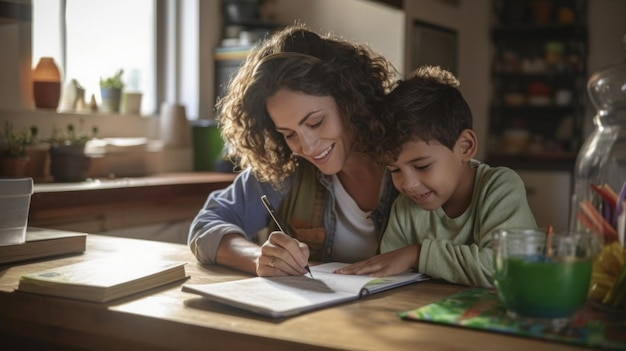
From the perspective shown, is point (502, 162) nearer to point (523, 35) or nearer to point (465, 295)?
point (523, 35)

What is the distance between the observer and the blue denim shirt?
66.0 inches

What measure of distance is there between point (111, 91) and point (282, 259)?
2.47 metres

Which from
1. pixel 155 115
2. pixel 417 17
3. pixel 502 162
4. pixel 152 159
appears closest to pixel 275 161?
pixel 152 159

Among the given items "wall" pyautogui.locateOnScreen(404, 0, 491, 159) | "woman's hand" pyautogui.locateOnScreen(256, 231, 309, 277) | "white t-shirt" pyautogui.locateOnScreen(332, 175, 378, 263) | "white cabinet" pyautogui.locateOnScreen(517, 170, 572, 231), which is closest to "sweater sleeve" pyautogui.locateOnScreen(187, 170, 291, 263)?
"white t-shirt" pyautogui.locateOnScreen(332, 175, 378, 263)

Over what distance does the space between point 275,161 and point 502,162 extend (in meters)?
3.62

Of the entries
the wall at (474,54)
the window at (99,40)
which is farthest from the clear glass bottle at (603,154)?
the wall at (474,54)

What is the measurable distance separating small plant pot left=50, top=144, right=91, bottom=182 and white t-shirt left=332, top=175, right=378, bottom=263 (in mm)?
1546

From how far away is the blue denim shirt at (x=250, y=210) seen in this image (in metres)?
1.68

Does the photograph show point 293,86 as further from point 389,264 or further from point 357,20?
point 357,20

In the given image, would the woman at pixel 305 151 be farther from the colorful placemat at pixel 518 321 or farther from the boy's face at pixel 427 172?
the colorful placemat at pixel 518 321

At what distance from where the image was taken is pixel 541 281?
91cm

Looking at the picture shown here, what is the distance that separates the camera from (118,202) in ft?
9.07

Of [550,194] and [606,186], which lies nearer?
[606,186]

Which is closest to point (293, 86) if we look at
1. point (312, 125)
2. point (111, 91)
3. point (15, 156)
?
point (312, 125)
